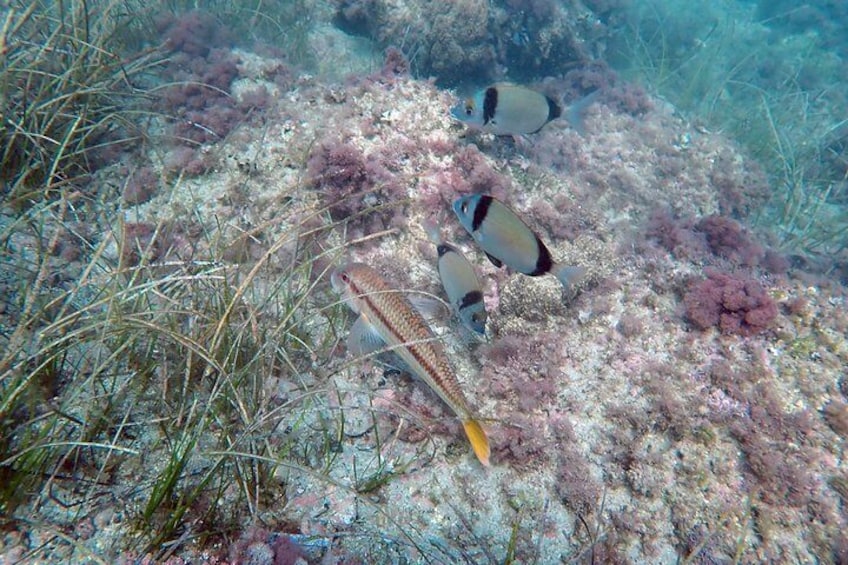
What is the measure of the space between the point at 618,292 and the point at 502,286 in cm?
128

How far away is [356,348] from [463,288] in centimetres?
94

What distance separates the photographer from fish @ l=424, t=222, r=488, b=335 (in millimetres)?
3258

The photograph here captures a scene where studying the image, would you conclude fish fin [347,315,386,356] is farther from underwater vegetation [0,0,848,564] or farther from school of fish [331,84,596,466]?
underwater vegetation [0,0,848,564]

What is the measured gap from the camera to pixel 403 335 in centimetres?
298

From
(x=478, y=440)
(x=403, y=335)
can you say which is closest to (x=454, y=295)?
(x=403, y=335)

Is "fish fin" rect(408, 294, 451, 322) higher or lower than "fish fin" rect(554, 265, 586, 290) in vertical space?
lower

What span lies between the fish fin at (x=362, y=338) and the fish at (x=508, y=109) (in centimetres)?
238

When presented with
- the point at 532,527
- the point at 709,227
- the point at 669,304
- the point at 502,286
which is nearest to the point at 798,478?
the point at 669,304

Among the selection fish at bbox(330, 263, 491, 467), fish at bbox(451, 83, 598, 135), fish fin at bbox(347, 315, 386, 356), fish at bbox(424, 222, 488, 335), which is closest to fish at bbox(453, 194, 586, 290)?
fish at bbox(424, 222, 488, 335)

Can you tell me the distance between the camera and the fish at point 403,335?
2771 mm

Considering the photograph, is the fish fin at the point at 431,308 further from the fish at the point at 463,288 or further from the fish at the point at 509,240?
the fish at the point at 509,240

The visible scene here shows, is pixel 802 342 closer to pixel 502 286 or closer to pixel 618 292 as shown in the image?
pixel 618 292

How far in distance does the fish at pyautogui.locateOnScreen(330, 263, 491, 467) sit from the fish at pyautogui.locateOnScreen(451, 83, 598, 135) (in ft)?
6.76

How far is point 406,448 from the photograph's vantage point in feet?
9.98
